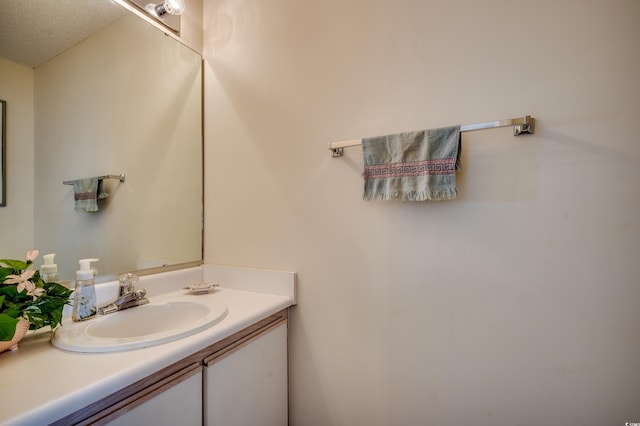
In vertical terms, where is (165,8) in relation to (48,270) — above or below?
above

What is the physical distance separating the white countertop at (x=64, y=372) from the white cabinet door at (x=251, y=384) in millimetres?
120

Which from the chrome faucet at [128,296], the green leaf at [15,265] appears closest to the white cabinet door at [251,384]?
the chrome faucet at [128,296]

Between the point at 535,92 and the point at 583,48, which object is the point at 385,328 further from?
the point at 583,48

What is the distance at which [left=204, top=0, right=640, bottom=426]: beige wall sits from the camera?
800mm

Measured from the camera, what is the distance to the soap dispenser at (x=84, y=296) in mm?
925

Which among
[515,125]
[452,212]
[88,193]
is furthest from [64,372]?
[515,125]

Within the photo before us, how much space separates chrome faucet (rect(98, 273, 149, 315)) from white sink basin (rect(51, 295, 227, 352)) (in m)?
0.02

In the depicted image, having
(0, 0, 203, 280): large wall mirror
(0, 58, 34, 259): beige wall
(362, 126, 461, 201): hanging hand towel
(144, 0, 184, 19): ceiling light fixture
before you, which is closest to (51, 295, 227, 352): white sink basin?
(0, 0, 203, 280): large wall mirror

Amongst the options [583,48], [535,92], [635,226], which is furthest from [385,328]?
[583,48]

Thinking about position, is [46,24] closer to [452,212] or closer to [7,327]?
[7,327]

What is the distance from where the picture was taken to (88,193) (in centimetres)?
109

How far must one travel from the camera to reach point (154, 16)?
129 centimetres

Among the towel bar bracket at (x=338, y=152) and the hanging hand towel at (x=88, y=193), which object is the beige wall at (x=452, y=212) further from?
the hanging hand towel at (x=88, y=193)

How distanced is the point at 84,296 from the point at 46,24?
3.23 feet
